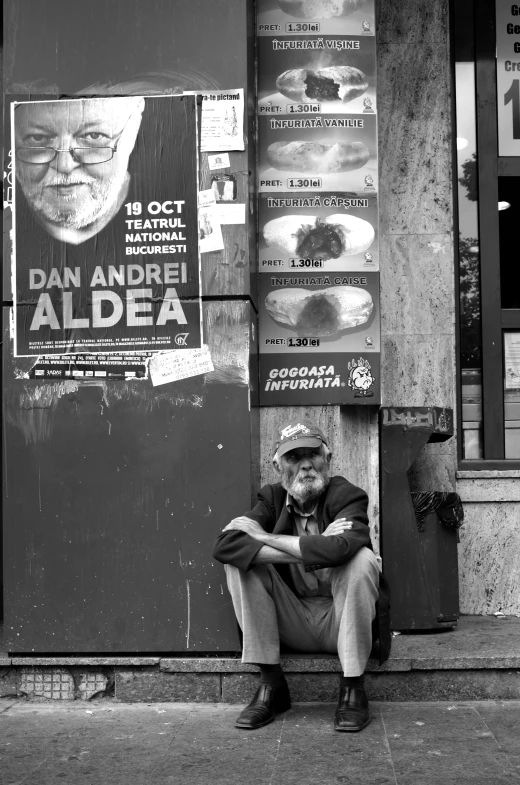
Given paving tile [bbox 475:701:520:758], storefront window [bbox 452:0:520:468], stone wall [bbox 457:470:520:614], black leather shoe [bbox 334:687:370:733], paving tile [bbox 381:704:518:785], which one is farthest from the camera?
storefront window [bbox 452:0:520:468]

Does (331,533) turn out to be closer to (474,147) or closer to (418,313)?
(418,313)

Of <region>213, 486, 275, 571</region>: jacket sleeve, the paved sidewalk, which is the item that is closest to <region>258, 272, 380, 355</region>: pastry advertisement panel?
<region>213, 486, 275, 571</region>: jacket sleeve

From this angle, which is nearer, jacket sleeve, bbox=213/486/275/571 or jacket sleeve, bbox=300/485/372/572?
jacket sleeve, bbox=300/485/372/572

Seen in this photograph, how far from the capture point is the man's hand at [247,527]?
3918mm

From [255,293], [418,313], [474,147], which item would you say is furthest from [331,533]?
[474,147]

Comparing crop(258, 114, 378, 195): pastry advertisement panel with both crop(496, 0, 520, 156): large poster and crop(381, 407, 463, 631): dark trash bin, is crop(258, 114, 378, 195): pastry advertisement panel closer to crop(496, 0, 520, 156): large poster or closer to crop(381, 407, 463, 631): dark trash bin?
crop(496, 0, 520, 156): large poster

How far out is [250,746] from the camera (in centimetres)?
360

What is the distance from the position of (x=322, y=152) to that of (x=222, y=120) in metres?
0.77

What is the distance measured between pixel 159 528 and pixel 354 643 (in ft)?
3.63

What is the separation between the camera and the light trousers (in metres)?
3.80

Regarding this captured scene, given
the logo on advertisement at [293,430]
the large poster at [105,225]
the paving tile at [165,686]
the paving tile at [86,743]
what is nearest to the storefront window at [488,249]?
the logo on advertisement at [293,430]

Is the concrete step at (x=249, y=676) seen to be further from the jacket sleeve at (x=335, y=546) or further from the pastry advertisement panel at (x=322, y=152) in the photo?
the pastry advertisement panel at (x=322, y=152)

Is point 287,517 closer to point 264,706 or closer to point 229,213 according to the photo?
point 264,706

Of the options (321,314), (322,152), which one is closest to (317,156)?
(322,152)
